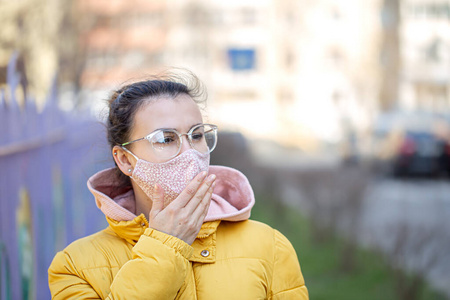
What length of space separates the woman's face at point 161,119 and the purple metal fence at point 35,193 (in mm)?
522

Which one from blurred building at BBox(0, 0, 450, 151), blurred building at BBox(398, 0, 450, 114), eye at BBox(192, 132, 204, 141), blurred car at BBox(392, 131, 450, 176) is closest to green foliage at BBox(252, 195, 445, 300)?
eye at BBox(192, 132, 204, 141)

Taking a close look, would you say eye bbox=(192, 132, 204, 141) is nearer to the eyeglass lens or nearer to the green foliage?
the eyeglass lens

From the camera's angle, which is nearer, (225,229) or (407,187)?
(225,229)

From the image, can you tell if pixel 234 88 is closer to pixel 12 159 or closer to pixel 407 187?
pixel 407 187

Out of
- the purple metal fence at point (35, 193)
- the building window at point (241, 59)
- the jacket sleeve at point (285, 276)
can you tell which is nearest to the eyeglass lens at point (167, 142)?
the jacket sleeve at point (285, 276)

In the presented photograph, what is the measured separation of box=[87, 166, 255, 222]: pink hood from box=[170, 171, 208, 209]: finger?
0.62ft

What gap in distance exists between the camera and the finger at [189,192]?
1.71 metres

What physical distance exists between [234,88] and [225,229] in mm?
36188

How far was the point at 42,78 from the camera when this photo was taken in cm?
661

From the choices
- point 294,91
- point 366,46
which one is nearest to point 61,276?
point 366,46

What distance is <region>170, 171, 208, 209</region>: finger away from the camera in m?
1.71

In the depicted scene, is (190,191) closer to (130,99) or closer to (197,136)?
(197,136)

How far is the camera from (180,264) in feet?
5.35

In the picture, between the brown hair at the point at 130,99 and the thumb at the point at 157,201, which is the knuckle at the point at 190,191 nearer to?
the thumb at the point at 157,201
